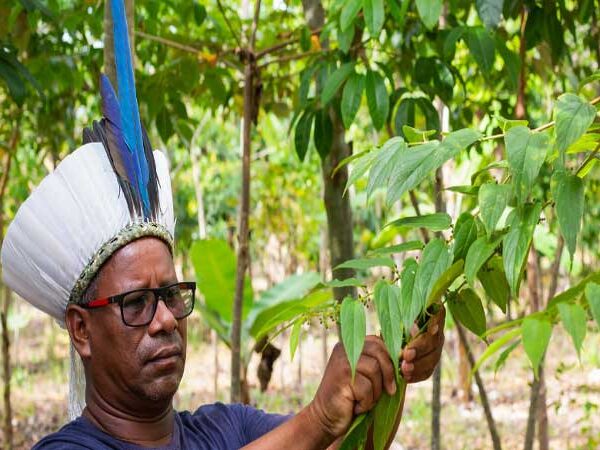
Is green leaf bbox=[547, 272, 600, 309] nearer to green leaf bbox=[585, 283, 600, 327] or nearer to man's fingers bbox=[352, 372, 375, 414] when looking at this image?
green leaf bbox=[585, 283, 600, 327]

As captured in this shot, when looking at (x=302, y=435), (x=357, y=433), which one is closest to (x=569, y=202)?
(x=357, y=433)

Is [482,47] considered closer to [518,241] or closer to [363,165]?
[363,165]

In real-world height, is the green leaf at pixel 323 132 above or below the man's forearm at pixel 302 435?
above

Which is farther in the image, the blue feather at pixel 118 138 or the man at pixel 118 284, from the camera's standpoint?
the blue feather at pixel 118 138

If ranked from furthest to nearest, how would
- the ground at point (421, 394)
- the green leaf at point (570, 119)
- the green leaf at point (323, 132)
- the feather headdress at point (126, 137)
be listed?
the ground at point (421, 394) < the green leaf at point (323, 132) < the feather headdress at point (126, 137) < the green leaf at point (570, 119)

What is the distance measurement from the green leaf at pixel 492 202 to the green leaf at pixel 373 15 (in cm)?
104

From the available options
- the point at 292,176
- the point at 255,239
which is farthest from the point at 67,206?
the point at 255,239

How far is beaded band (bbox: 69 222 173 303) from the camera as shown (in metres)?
1.71

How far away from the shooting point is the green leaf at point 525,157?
1151 mm

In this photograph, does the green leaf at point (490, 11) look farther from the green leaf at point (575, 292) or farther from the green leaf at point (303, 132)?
the green leaf at point (575, 292)

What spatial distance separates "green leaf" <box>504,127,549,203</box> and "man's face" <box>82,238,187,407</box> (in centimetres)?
73

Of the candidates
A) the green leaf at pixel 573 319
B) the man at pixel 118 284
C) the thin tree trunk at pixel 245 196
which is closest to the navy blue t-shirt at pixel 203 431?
the man at pixel 118 284

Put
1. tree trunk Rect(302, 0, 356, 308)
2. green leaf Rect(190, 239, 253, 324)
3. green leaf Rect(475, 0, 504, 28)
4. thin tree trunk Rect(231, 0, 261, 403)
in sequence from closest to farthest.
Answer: green leaf Rect(475, 0, 504, 28) → tree trunk Rect(302, 0, 356, 308) → thin tree trunk Rect(231, 0, 261, 403) → green leaf Rect(190, 239, 253, 324)

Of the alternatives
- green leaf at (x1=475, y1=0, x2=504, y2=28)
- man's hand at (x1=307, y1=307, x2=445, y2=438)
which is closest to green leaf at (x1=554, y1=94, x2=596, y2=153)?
man's hand at (x1=307, y1=307, x2=445, y2=438)
